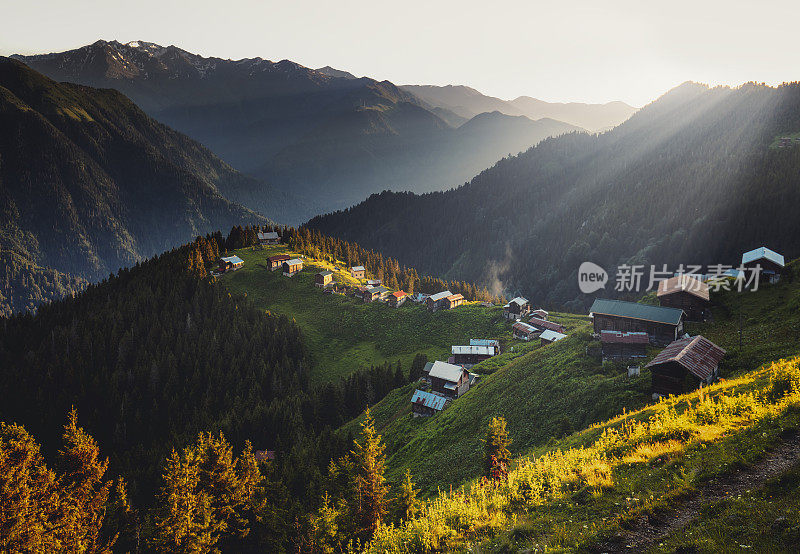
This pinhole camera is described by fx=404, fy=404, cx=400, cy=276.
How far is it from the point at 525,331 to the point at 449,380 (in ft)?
120

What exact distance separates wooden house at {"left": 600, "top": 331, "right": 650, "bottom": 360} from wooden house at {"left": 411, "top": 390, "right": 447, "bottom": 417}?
27341 millimetres

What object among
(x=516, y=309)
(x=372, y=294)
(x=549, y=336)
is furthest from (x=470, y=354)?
(x=372, y=294)

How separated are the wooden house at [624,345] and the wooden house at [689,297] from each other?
10236 millimetres

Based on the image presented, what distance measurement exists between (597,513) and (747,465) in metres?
5.77

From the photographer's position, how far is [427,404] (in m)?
67.2

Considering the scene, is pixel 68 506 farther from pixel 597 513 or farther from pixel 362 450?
pixel 597 513

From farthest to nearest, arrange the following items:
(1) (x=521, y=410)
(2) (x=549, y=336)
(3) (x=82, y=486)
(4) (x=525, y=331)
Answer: (4) (x=525, y=331) → (2) (x=549, y=336) → (1) (x=521, y=410) → (3) (x=82, y=486)

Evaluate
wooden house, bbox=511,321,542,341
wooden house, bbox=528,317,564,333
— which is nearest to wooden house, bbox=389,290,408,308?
wooden house, bbox=511,321,542,341

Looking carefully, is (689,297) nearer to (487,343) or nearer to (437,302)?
(487,343)

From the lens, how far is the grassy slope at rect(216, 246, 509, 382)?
108750 millimetres

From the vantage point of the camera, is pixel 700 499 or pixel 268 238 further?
pixel 268 238

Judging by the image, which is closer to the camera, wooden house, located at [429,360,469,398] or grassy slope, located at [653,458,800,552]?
grassy slope, located at [653,458,800,552]

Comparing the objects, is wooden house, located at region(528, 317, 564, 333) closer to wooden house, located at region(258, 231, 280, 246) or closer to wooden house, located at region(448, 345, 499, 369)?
wooden house, located at region(448, 345, 499, 369)

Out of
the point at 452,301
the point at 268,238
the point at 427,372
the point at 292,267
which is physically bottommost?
the point at 427,372
